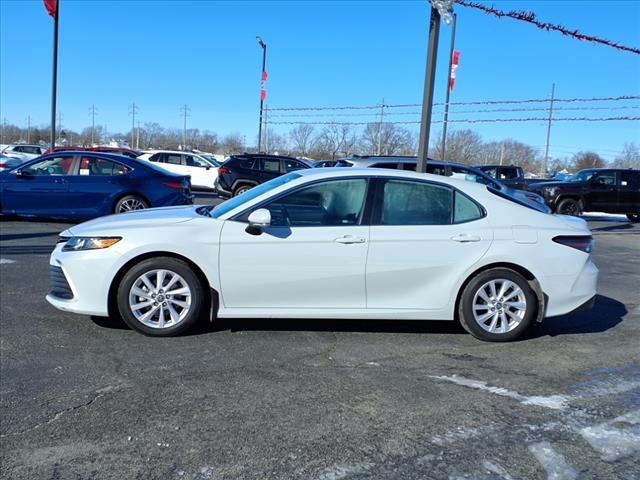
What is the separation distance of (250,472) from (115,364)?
1.83 metres

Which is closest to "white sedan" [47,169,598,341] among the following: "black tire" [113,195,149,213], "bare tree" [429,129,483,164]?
"black tire" [113,195,149,213]

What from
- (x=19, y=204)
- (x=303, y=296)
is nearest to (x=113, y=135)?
(x=19, y=204)

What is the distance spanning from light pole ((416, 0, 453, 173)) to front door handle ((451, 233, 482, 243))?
317 cm

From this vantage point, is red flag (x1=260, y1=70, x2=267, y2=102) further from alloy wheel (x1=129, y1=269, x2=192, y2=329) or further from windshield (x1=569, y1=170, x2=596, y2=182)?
alloy wheel (x1=129, y1=269, x2=192, y2=329)

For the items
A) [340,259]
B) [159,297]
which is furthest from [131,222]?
[340,259]

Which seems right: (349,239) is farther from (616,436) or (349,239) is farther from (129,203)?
(129,203)

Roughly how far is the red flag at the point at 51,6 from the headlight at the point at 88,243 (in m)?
17.9

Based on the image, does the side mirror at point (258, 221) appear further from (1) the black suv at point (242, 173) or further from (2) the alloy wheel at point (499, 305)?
A: (1) the black suv at point (242, 173)

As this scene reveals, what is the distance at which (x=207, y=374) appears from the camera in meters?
4.02

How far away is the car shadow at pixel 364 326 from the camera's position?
16.7 feet

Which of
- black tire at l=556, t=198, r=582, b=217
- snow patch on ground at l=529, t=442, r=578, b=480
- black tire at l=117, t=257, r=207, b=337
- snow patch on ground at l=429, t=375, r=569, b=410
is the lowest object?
snow patch on ground at l=529, t=442, r=578, b=480

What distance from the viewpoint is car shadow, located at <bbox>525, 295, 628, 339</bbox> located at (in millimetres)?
5465

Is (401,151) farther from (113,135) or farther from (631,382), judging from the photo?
(113,135)

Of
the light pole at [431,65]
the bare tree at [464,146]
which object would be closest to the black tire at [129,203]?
the light pole at [431,65]
